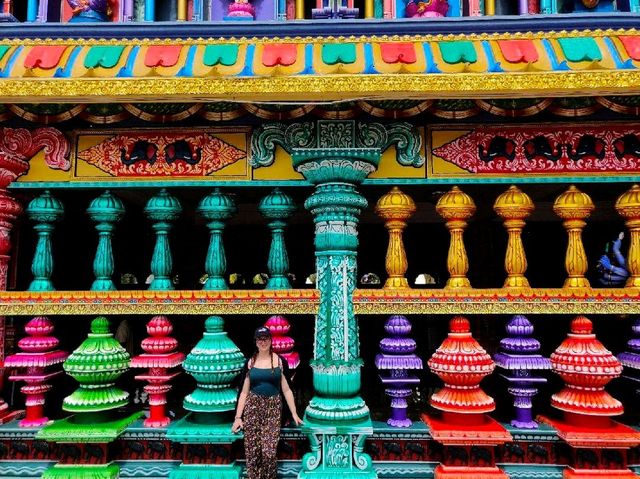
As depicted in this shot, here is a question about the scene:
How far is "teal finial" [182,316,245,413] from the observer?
3646mm

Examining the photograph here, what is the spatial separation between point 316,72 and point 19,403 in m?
4.11

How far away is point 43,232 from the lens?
3953 millimetres

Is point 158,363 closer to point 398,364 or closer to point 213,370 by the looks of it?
point 213,370

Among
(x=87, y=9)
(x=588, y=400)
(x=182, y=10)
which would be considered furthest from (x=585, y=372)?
(x=87, y=9)

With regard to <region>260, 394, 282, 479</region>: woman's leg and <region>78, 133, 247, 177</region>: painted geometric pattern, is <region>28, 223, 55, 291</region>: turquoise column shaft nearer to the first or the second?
<region>78, 133, 247, 177</region>: painted geometric pattern

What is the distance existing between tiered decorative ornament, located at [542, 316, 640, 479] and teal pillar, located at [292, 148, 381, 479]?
5.05 feet

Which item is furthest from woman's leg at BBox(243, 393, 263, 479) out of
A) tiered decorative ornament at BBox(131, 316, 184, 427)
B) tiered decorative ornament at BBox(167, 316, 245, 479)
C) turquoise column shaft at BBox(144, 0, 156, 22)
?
turquoise column shaft at BBox(144, 0, 156, 22)

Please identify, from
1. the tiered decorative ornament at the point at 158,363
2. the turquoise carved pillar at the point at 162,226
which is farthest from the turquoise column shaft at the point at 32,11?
the tiered decorative ornament at the point at 158,363

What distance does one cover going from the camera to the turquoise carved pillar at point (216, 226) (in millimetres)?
3855

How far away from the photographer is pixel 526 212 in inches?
148

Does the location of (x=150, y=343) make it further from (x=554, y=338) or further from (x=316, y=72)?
(x=554, y=338)

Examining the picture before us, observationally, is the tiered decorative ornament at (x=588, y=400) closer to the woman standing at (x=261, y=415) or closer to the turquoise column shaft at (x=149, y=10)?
the woman standing at (x=261, y=415)

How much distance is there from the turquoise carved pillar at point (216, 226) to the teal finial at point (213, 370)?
319mm

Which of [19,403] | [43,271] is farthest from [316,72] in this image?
[19,403]
